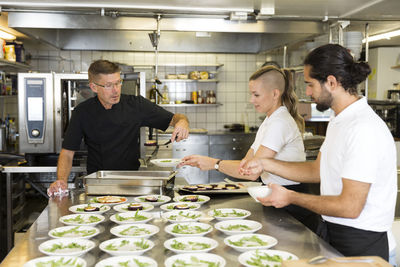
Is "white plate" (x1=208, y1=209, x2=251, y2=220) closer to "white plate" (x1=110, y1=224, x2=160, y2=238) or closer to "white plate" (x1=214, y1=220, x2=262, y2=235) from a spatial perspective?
"white plate" (x1=214, y1=220, x2=262, y2=235)

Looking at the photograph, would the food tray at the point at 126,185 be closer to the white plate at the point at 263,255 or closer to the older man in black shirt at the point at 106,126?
the older man in black shirt at the point at 106,126

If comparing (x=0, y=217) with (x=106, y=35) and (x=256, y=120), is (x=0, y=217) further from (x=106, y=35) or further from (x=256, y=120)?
(x=256, y=120)

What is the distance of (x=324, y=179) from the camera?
211 cm

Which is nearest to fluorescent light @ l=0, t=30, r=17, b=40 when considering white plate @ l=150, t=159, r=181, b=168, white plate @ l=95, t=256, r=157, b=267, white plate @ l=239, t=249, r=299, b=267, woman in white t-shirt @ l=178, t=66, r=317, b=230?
white plate @ l=150, t=159, r=181, b=168

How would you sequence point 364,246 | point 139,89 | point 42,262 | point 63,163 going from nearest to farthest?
point 42,262 < point 364,246 < point 63,163 < point 139,89

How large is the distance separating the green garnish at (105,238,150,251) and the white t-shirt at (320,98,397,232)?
2.88 feet

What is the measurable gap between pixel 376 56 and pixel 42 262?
32.2 feet

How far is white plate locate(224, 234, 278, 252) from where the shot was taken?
5.79ft

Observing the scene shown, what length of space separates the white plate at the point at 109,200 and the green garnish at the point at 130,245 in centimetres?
73

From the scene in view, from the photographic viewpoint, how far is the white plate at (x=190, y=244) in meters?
1.75

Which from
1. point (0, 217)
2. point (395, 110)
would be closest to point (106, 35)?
point (0, 217)

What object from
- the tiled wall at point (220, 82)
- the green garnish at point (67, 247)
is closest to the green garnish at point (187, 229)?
the green garnish at point (67, 247)

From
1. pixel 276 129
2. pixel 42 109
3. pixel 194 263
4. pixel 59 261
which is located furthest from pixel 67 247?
pixel 42 109

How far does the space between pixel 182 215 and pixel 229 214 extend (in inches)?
10.0
